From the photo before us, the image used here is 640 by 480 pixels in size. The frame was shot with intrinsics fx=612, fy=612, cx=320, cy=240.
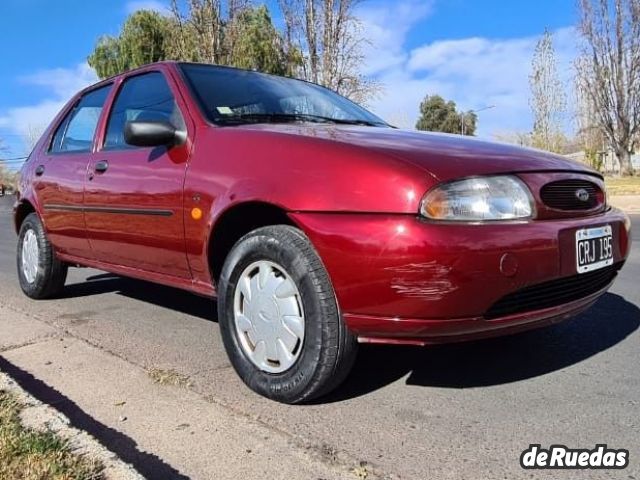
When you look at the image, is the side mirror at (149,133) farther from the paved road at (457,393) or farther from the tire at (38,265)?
the tire at (38,265)

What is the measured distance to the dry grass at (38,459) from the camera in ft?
6.11

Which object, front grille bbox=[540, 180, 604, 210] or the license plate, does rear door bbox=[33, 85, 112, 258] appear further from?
the license plate

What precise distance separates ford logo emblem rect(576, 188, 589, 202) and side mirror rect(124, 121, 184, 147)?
1.90 metres

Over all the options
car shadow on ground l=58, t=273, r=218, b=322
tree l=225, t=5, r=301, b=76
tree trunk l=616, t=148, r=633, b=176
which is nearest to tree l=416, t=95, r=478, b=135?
tree trunk l=616, t=148, r=633, b=176

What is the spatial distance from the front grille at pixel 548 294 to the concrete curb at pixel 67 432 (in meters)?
1.35

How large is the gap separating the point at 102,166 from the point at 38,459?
7.15ft

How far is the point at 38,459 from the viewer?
1954 mm

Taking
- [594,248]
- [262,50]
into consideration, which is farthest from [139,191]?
[262,50]

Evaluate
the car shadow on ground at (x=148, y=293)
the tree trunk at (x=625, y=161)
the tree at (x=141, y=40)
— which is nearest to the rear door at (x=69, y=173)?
the car shadow on ground at (x=148, y=293)

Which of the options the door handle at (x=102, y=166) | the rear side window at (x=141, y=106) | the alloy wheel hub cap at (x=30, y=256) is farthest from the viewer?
the alloy wheel hub cap at (x=30, y=256)

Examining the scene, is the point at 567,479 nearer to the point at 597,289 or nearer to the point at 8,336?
the point at 597,289

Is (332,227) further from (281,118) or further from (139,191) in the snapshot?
(139,191)

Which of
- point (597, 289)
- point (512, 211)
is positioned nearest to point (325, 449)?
point (512, 211)

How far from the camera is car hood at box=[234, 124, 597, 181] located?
2.32m
